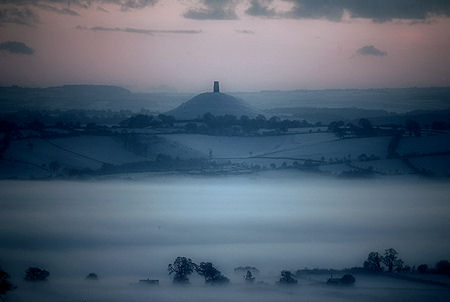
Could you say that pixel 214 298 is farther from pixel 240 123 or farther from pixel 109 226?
Answer: pixel 240 123

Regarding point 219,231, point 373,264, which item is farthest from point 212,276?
point 219,231

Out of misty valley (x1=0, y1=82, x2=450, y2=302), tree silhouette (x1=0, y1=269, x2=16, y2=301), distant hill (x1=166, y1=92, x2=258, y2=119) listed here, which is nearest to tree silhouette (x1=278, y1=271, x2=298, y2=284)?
misty valley (x1=0, y1=82, x2=450, y2=302)

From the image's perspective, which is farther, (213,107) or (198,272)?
(213,107)

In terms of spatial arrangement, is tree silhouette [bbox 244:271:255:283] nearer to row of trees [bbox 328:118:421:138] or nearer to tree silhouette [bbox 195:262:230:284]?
tree silhouette [bbox 195:262:230:284]

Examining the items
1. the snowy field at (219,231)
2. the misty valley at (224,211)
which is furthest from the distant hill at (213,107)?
the snowy field at (219,231)

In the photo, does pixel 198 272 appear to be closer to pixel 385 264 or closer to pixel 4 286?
pixel 4 286

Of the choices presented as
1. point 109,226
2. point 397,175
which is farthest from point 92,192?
point 397,175

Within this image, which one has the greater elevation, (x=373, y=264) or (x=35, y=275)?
(x=373, y=264)

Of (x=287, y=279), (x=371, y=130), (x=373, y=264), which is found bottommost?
(x=287, y=279)
